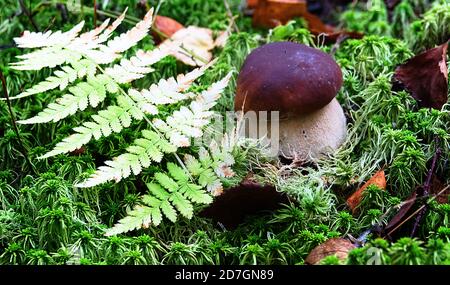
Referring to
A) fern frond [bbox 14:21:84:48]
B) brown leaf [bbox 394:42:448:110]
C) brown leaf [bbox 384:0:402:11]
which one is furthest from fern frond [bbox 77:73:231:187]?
brown leaf [bbox 384:0:402:11]

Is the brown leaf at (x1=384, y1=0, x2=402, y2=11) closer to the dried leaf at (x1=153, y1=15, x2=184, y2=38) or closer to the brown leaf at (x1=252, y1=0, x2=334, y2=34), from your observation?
the brown leaf at (x1=252, y1=0, x2=334, y2=34)

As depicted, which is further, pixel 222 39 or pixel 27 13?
pixel 222 39

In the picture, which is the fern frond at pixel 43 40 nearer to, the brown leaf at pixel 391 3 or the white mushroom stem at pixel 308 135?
the white mushroom stem at pixel 308 135

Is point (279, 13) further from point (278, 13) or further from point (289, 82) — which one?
point (289, 82)

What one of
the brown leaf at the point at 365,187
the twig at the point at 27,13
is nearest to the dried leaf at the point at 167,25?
the twig at the point at 27,13

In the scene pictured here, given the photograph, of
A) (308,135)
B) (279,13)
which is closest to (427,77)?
(308,135)
